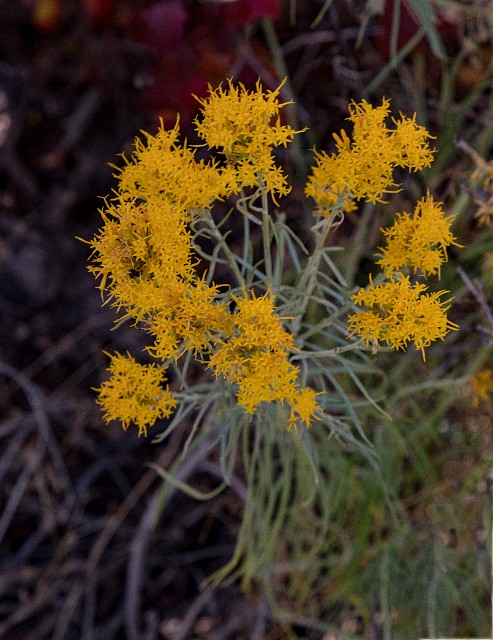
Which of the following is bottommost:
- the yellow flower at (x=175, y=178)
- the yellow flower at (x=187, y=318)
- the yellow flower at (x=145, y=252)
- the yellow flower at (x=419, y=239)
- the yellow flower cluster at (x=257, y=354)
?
the yellow flower cluster at (x=257, y=354)

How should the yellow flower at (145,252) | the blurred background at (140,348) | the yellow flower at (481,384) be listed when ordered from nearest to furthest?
the yellow flower at (145,252) → the yellow flower at (481,384) → the blurred background at (140,348)

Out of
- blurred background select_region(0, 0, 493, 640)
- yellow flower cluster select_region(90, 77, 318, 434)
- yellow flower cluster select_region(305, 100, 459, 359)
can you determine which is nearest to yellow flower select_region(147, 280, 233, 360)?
yellow flower cluster select_region(90, 77, 318, 434)

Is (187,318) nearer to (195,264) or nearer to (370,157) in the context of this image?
(195,264)

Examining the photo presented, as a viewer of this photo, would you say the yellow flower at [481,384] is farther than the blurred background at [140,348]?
No

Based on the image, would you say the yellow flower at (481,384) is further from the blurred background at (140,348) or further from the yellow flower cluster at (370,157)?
the yellow flower cluster at (370,157)

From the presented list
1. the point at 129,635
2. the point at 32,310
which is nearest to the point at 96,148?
the point at 32,310

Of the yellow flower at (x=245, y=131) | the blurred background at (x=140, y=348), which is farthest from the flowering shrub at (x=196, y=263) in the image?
the blurred background at (x=140, y=348)
